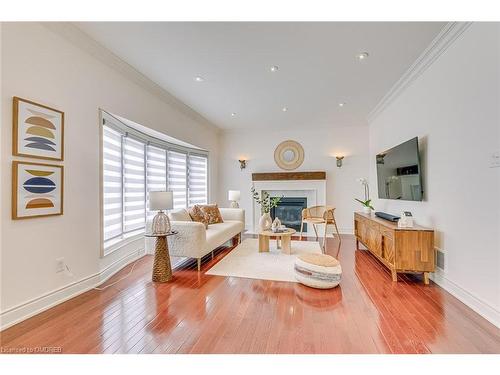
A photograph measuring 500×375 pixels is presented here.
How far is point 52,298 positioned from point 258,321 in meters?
2.01

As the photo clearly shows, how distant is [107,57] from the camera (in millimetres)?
2873

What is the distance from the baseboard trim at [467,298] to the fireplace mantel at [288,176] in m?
3.42

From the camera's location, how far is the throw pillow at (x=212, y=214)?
454 cm

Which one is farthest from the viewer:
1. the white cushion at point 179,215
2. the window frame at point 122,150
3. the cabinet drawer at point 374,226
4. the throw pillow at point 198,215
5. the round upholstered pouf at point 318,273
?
the throw pillow at point 198,215

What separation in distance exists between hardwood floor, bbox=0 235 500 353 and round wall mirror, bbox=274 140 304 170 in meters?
3.89

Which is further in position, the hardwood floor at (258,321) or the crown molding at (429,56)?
the crown molding at (429,56)

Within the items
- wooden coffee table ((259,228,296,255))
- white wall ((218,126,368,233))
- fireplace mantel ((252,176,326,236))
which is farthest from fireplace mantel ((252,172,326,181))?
wooden coffee table ((259,228,296,255))

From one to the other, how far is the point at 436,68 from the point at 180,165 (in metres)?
4.74

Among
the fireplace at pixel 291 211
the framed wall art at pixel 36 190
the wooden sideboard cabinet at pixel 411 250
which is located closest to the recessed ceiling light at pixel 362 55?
the wooden sideboard cabinet at pixel 411 250

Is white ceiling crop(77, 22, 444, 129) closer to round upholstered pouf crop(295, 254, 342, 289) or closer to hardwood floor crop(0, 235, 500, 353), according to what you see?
round upholstered pouf crop(295, 254, 342, 289)

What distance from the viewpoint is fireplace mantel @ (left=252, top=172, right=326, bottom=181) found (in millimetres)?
6094

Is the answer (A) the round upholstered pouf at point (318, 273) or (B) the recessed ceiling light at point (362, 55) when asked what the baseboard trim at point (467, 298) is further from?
(B) the recessed ceiling light at point (362, 55)
